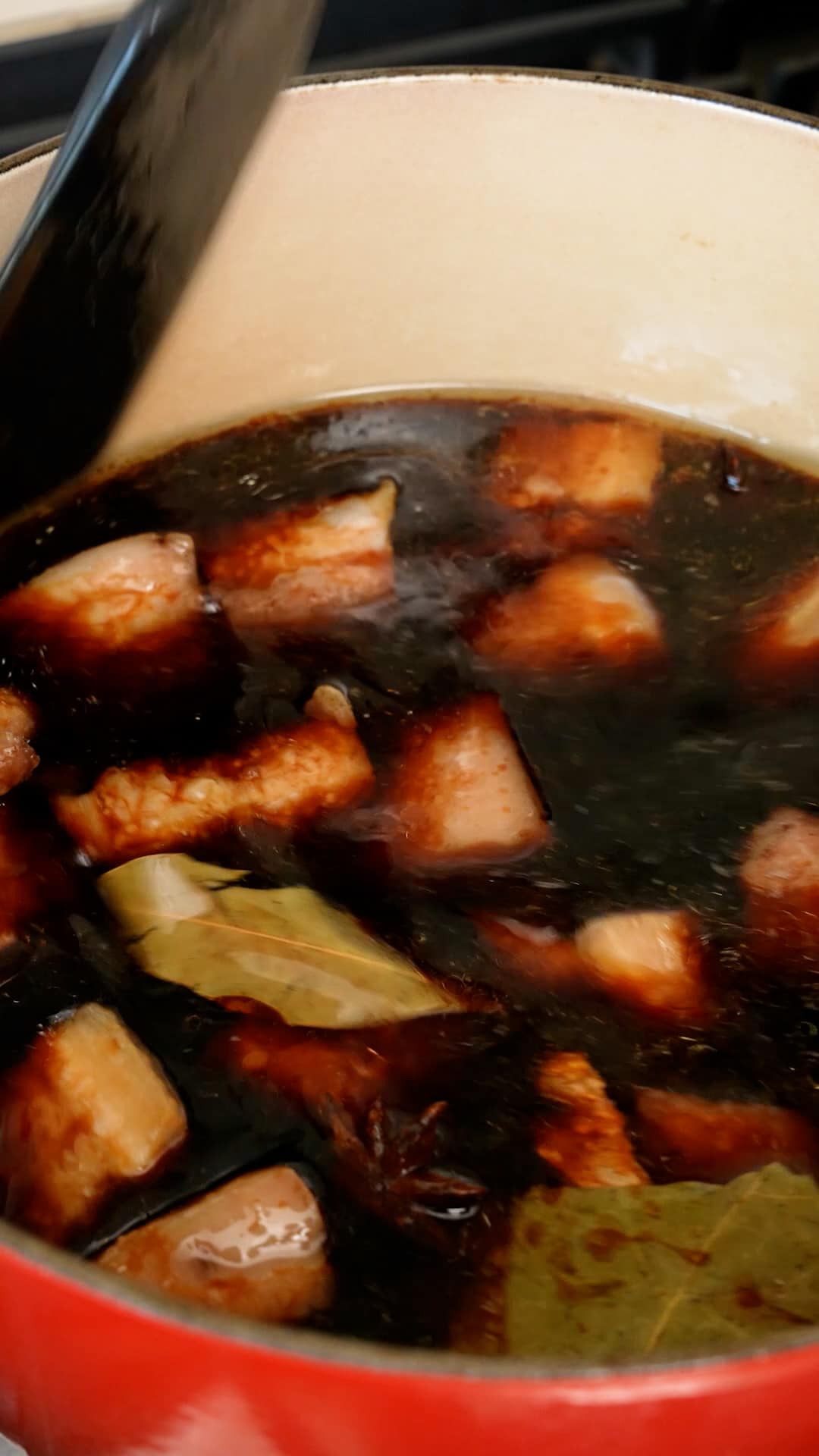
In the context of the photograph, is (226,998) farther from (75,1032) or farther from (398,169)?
(398,169)

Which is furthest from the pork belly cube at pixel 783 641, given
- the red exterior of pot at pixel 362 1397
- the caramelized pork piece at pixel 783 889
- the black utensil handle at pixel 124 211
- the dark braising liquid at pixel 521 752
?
the red exterior of pot at pixel 362 1397

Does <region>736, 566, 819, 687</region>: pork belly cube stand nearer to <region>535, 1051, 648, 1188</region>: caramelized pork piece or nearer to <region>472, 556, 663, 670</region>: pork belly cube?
<region>472, 556, 663, 670</region>: pork belly cube

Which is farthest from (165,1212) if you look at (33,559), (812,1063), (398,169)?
(398,169)

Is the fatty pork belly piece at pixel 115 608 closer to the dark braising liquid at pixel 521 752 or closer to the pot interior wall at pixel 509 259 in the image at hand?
the dark braising liquid at pixel 521 752

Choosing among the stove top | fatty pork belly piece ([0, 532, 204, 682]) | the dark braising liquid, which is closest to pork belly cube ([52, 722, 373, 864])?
the dark braising liquid

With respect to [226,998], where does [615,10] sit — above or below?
above
